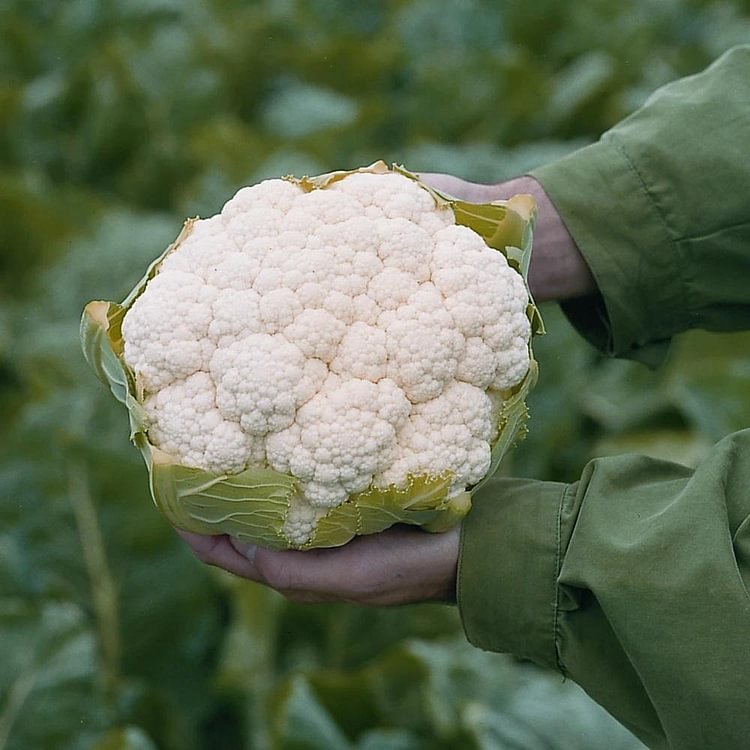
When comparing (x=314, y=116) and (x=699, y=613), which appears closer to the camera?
(x=699, y=613)

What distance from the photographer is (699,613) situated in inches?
46.3

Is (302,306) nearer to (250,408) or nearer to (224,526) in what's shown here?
(250,408)

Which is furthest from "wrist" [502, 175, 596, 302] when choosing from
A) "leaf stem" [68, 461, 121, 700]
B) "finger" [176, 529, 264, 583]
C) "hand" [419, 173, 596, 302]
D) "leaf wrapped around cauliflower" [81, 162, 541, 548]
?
"leaf stem" [68, 461, 121, 700]

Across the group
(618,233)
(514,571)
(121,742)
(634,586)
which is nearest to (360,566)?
(514,571)

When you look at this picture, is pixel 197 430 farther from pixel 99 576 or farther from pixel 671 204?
pixel 99 576

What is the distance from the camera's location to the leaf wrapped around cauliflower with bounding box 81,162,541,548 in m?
1.24

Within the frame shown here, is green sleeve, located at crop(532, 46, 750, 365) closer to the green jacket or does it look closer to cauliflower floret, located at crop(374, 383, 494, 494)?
the green jacket

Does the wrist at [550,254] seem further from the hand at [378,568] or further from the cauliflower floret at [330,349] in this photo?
the hand at [378,568]

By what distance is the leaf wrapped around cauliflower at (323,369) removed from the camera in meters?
1.24

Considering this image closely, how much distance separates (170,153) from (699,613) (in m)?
2.48

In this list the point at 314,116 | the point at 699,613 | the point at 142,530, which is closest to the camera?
the point at 699,613

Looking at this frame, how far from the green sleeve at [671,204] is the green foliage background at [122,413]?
0.75 meters

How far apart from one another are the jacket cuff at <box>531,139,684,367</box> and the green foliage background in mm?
738

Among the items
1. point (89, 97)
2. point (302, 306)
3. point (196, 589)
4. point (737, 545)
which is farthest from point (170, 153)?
point (737, 545)
